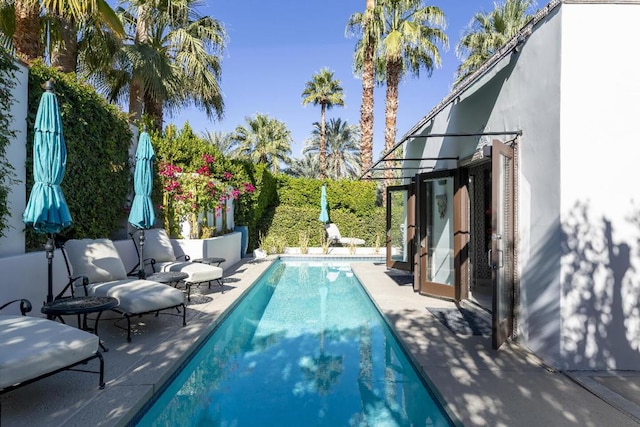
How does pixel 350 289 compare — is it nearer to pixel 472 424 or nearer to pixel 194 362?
pixel 194 362

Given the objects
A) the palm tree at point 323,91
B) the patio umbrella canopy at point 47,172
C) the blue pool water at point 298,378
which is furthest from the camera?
the palm tree at point 323,91

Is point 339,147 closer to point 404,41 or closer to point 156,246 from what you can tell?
point 404,41

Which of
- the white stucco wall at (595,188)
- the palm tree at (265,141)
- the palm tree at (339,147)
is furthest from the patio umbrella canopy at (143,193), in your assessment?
the palm tree at (339,147)

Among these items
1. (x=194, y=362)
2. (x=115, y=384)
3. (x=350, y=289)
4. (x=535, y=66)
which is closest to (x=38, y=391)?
(x=115, y=384)

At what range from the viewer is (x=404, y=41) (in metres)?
15.3

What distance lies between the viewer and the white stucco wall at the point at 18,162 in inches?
206

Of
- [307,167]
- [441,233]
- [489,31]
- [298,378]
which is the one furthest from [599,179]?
[307,167]

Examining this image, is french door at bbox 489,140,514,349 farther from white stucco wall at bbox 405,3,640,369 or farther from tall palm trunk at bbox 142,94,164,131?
tall palm trunk at bbox 142,94,164,131

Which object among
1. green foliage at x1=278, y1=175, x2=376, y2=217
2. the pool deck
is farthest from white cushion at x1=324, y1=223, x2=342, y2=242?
the pool deck

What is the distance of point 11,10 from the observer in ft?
26.2

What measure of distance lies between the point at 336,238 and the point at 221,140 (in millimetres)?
21769

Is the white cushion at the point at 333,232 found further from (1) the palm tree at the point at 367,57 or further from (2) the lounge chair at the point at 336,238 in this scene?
(1) the palm tree at the point at 367,57

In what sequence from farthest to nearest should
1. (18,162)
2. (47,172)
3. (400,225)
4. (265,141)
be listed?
(265,141)
(400,225)
(18,162)
(47,172)

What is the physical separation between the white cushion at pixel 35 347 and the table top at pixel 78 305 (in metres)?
0.46
